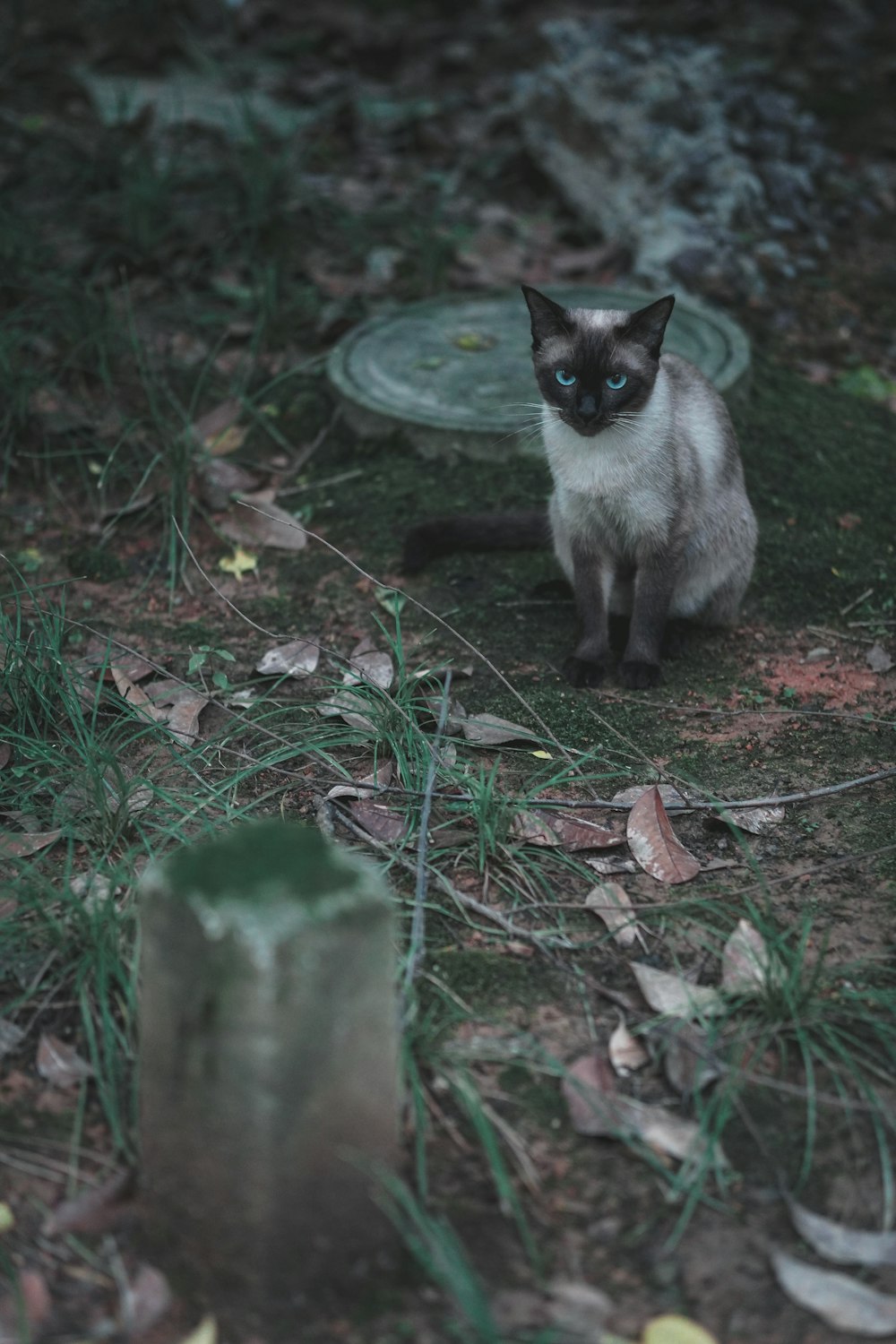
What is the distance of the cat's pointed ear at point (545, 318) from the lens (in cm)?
343

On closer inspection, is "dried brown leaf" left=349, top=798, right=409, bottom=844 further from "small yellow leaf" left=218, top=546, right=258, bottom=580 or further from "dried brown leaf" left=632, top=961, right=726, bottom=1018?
"small yellow leaf" left=218, top=546, right=258, bottom=580

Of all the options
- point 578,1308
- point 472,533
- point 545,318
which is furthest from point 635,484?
point 578,1308

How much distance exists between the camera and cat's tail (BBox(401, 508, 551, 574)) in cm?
410

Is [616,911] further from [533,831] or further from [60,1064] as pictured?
[60,1064]

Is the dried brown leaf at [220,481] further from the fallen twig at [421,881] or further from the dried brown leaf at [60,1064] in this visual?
the dried brown leaf at [60,1064]

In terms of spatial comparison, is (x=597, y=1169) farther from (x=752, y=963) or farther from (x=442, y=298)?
(x=442, y=298)

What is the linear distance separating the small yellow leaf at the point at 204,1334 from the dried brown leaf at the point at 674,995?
0.98 m

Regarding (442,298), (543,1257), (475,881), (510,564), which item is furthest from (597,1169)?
(442,298)

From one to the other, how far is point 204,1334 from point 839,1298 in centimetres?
96

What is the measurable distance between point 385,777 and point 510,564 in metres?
1.31

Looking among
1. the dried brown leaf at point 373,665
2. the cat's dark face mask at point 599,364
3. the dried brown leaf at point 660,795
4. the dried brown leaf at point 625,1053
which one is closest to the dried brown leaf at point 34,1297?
the dried brown leaf at point 625,1053

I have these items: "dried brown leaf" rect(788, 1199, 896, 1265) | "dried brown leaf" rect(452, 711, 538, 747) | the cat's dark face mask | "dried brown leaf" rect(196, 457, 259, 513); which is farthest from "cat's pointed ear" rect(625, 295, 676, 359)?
"dried brown leaf" rect(788, 1199, 896, 1265)

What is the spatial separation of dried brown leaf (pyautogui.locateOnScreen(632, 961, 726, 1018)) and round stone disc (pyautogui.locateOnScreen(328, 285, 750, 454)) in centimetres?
222

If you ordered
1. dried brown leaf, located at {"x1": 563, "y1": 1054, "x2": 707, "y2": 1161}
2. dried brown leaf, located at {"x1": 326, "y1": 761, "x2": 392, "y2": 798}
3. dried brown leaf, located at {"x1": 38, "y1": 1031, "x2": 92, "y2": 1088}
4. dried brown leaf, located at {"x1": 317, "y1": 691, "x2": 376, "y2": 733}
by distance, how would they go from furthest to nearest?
1. dried brown leaf, located at {"x1": 317, "y1": 691, "x2": 376, "y2": 733}
2. dried brown leaf, located at {"x1": 326, "y1": 761, "x2": 392, "y2": 798}
3. dried brown leaf, located at {"x1": 38, "y1": 1031, "x2": 92, "y2": 1088}
4. dried brown leaf, located at {"x1": 563, "y1": 1054, "x2": 707, "y2": 1161}
